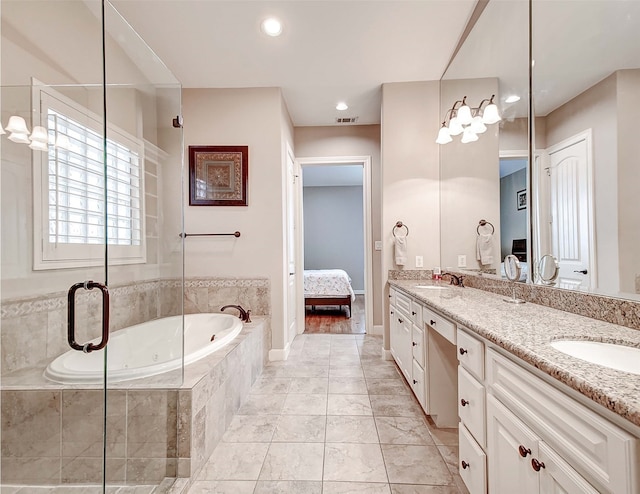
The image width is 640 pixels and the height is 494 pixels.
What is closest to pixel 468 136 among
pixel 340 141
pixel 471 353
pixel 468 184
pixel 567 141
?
pixel 468 184

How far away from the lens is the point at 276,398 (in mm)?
2248

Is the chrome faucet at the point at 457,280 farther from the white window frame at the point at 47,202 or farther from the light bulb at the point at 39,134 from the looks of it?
the light bulb at the point at 39,134

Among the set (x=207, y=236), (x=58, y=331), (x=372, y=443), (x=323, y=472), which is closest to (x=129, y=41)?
(x=207, y=236)

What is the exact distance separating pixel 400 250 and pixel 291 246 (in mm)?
1342

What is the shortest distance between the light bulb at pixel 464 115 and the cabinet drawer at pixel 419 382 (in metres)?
1.96

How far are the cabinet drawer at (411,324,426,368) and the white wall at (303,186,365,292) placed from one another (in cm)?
542

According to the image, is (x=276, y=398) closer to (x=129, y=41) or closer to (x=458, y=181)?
(x=458, y=181)

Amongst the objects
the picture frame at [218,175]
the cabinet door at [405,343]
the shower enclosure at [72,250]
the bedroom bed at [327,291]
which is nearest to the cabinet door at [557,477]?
the cabinet door at [405,343]

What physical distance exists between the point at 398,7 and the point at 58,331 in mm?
2949

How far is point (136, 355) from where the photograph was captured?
1.80 meters

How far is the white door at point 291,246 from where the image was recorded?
3344 millimetres

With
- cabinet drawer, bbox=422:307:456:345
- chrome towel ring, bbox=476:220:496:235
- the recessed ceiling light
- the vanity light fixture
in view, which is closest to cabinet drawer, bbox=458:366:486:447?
cabinet drawer, bbox=422:307:456:345

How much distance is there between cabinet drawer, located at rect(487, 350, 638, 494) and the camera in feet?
1.84

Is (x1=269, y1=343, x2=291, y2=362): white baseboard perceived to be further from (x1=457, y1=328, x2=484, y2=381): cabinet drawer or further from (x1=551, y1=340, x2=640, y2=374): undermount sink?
(x1=551, y1=340, x2=640, y2=374): undermount sink
